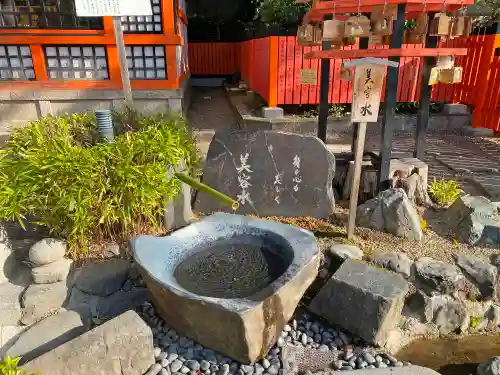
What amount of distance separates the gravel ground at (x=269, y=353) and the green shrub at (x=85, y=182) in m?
0.99

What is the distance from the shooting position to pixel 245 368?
9.48 feet

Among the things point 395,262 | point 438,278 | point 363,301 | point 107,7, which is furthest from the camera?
point 107,7

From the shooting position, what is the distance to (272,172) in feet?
15.3

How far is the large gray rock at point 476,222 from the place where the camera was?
4.19 m

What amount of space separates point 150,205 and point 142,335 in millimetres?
1483

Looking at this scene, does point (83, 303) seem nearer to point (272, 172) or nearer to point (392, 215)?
point (272, 172)

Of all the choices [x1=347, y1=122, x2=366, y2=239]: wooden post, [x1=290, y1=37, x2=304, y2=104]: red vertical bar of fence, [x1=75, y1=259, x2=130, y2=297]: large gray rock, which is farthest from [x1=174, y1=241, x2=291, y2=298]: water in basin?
[x1=290, y1=37, x2=304, y2=104]: red vertical bar of fence

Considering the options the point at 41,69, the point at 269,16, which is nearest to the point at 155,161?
the point at 41,69

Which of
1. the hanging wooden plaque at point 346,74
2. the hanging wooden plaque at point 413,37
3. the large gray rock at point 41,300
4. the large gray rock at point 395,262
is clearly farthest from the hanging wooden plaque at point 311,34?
the large gray rock at point 41,300

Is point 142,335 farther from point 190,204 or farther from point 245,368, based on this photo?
point 190,204

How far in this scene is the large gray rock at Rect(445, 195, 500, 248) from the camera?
4.19 meters

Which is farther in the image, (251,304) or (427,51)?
(427,51)

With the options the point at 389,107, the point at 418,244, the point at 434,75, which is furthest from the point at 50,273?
the point at 434,75

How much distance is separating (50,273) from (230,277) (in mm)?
1766
